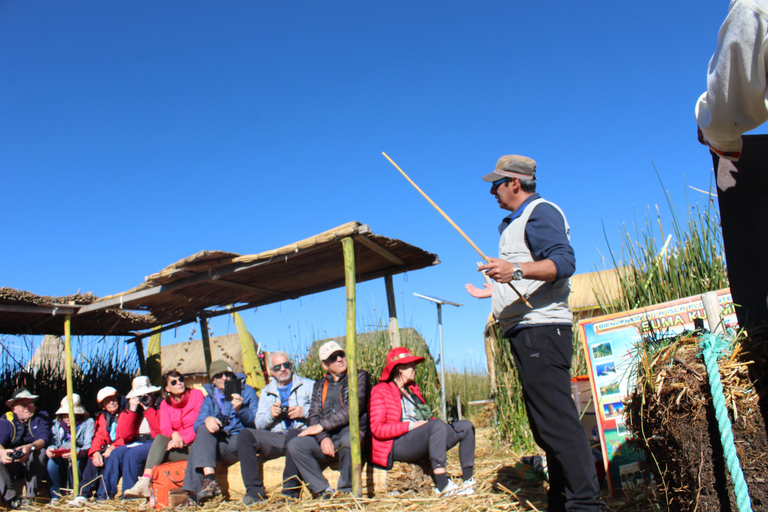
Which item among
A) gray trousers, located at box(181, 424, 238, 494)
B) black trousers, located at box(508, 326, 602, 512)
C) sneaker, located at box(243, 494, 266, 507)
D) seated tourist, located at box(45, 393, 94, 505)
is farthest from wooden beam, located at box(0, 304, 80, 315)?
black trousers, located at box(508, 326, 602, 512)

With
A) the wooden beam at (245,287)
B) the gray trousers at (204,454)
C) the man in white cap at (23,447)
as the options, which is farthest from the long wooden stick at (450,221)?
the man in white cap at (23,447)

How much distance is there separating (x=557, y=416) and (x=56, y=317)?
7.39 meters

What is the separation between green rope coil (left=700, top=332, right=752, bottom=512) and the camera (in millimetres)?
1624

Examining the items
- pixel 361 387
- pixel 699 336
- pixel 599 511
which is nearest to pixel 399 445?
pixel 361 387

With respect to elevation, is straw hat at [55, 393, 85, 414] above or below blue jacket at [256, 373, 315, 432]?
above

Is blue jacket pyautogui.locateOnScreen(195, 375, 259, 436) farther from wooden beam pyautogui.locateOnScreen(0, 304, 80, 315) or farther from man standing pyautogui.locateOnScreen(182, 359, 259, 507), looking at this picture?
wooden beam pyautogui.locateOnScreen(0, 304, 80, 315)

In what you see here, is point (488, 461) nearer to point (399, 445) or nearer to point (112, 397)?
point (399, 445)

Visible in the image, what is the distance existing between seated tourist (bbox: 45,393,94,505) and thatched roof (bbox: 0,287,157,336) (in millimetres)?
1139

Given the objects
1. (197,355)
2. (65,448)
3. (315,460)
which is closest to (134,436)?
(65,448)

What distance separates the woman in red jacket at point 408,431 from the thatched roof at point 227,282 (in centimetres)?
123

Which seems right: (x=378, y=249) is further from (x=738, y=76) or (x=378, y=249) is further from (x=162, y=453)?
(x=738, y=76)

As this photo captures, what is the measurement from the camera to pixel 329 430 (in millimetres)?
5113

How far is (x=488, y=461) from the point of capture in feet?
19.6

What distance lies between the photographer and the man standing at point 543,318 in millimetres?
2430
